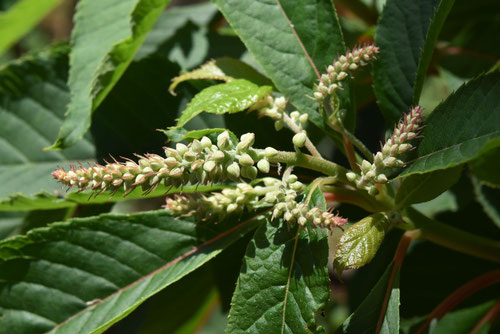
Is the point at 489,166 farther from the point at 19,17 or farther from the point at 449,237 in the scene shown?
the point at 19,17

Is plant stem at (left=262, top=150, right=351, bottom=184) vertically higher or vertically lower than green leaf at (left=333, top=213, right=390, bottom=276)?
higher

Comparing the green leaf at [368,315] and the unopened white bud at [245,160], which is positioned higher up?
the unopened white bud at [245,160]

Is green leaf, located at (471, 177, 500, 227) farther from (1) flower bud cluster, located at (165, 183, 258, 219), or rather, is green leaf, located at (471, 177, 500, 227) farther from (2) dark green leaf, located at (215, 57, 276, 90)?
(1) flower bud cluster, located at (165, 183, 258, 219)

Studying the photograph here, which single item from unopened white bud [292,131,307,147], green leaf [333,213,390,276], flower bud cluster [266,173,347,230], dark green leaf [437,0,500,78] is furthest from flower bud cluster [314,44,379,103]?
dark green leaf [437,0,500,78]

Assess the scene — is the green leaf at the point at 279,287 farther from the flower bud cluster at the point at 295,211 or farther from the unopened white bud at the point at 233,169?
the unopened white bud at the point at 233,169

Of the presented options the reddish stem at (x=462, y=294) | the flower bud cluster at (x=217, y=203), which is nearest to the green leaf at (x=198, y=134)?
the flower bud cluster at (x=217, y=203)

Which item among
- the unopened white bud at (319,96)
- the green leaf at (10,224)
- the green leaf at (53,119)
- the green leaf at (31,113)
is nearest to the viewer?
the unopened white bud at (319,96)

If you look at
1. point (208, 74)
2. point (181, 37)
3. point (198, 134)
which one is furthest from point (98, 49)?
point (198, 134)

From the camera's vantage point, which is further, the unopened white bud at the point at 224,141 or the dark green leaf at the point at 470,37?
the dark green leaf at the point at 470,37
